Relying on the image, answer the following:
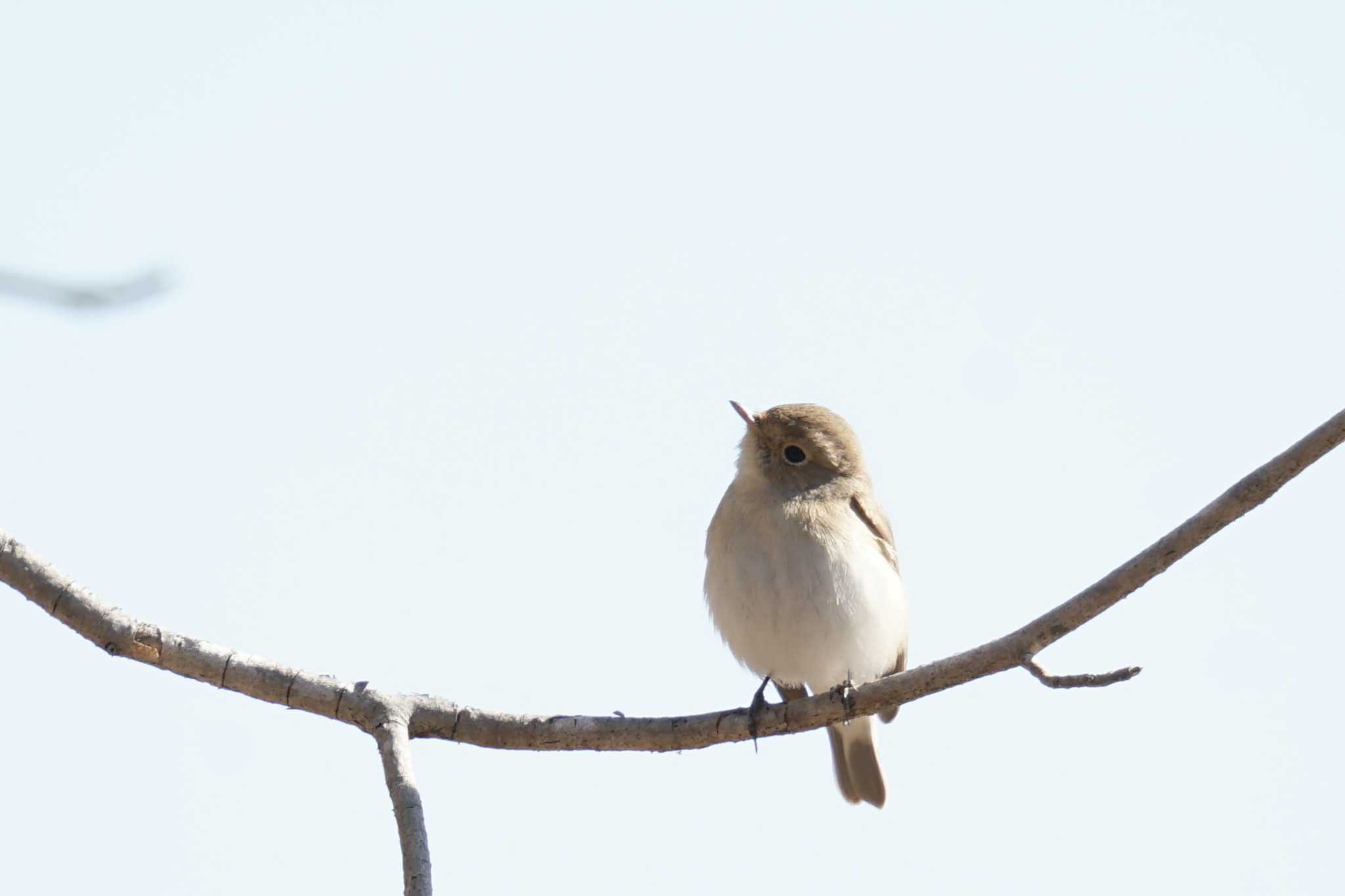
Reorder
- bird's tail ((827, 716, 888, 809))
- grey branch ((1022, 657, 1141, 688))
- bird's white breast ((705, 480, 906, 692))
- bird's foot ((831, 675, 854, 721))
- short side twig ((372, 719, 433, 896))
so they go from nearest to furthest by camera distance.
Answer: short side twig ((372, 719, 433, 896)), grey branch ((1022, 657, 1141, 688)), bird's foot ((831, 675, 854, 721)), bird's white breast ((705, 480, 906, 692)), bird's tail ((827, 716, 888, 809))

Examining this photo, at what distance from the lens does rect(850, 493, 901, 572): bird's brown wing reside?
7926 mm

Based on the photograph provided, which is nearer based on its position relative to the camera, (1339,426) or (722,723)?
(1339,426)

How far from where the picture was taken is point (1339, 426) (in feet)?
14.4


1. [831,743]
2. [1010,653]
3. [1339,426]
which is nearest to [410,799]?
[1010,653]

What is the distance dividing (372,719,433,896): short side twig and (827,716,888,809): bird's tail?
4.14 metres

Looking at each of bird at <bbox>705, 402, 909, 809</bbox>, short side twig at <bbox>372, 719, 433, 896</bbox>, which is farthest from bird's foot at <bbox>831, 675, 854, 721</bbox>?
short side twig at <bbox>372, 719, 433, 896</bbox>

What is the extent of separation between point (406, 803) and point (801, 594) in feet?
9.76

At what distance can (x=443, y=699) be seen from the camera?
5.28 meters

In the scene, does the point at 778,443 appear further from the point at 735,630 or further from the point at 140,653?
the point at 140,653

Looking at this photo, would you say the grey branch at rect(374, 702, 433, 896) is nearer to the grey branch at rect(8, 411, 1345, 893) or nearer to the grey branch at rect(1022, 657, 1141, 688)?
the grey branch at rect(8, 411, 1345, 893)

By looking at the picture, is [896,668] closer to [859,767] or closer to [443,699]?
[859,767]

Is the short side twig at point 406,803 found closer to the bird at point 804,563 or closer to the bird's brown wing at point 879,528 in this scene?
the bird at point 804,563

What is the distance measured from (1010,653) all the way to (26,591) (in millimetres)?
3409

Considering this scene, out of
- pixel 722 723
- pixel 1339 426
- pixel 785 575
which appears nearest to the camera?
pixel 1339 426
